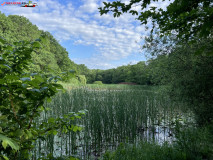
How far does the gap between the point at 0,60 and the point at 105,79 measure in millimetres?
42344

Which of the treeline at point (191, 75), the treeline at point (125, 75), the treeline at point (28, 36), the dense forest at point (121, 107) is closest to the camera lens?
the dense forest at point (121, 107)

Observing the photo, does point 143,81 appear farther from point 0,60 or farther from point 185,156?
point 0,60

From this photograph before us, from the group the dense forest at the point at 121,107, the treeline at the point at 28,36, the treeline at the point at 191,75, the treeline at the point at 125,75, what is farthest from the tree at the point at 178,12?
the treeline at the point at 125,75

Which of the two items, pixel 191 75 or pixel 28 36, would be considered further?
pixel 28 36

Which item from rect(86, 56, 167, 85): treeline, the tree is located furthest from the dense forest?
rect(86, 56, 167, 85): treeline

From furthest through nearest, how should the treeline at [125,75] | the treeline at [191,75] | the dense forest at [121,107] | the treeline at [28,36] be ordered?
the treeline at [125,75]
the treeline at [28,36]
the treeline at [191,75]
the dense forest at [121,107]

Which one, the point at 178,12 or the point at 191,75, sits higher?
the point at 178,12

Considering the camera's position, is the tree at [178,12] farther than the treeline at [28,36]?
No

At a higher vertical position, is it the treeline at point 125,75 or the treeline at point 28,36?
the treeline at point 28,36

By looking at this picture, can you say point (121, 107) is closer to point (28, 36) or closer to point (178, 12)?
point (178, 12)

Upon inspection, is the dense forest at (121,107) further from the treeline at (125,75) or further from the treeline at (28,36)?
the treeline at (125,75)

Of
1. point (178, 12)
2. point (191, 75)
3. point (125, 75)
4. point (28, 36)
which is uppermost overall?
point (28, 36)

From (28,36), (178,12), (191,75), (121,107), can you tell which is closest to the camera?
(178,12)

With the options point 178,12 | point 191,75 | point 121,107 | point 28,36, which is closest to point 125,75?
point 28,36
